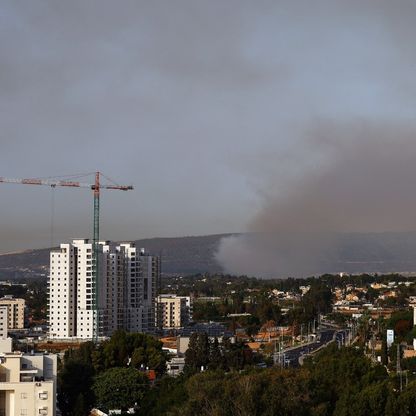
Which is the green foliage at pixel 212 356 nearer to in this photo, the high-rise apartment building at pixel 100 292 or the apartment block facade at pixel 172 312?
the high-rise apartment building at pixel 100 292

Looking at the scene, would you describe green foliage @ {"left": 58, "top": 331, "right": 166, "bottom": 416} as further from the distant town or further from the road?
the road

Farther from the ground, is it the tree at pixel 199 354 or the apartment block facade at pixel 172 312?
the apartment block facade at pixel 172 312

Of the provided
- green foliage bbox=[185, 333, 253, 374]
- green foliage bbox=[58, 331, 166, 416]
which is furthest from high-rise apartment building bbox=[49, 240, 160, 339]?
green foliage bbox=[185, 333, 253, 374]

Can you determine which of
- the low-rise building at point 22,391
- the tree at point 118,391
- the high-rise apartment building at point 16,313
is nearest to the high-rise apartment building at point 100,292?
the high-rise apartment building at point 16,313

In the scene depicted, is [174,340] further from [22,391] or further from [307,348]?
[22,391]

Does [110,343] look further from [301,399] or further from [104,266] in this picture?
[104,266]

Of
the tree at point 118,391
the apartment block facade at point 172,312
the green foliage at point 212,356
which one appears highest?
the apartment block facade at point 172,312

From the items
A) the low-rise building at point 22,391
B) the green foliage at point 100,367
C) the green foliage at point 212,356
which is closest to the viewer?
the low-rise building at point 22,391
